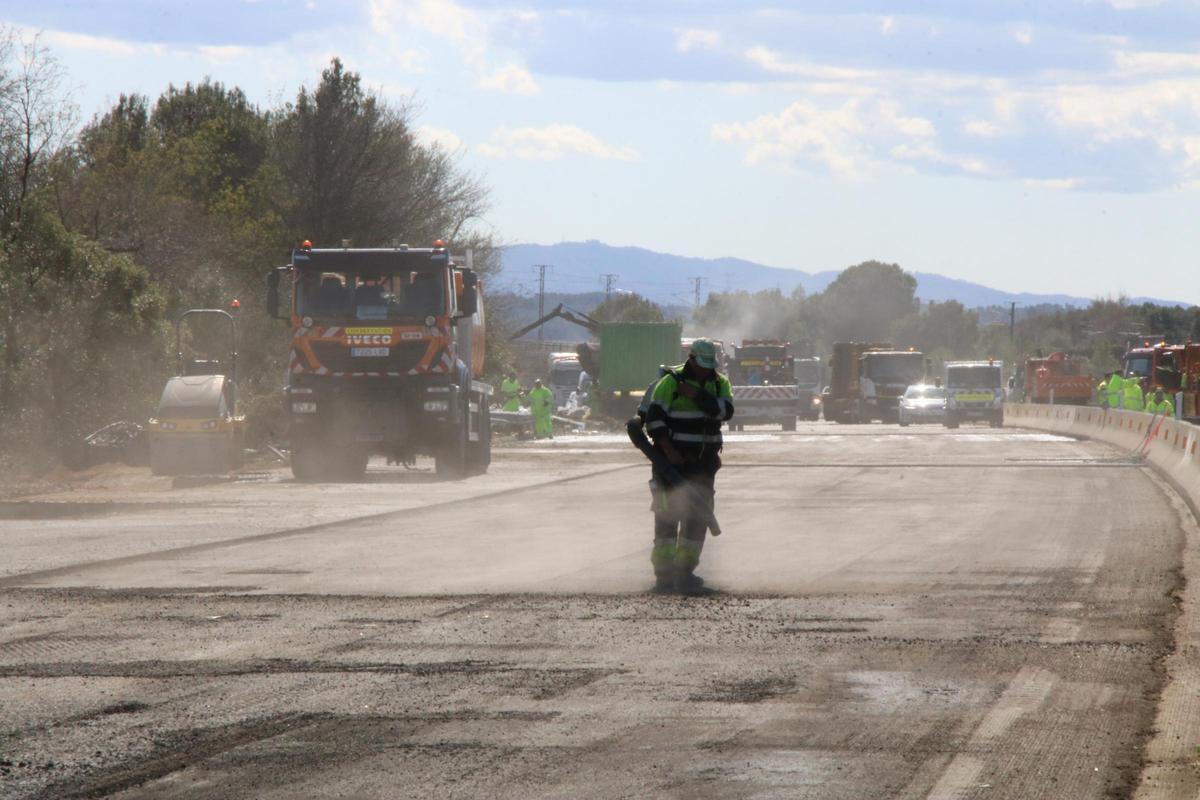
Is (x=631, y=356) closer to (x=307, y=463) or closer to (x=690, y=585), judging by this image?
(x=307, y=463)

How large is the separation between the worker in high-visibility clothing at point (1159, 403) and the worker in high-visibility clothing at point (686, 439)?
31.0 meters

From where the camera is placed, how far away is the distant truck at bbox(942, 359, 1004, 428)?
5594 centimetres

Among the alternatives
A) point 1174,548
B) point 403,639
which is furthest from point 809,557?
point 403,639

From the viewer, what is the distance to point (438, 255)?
24.2 meters

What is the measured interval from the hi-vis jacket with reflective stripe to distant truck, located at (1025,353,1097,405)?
2290 inches

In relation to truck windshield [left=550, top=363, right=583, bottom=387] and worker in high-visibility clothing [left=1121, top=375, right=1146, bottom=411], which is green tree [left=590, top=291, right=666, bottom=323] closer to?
truck windshield [left=550, top=363, right=583, bottom=387]

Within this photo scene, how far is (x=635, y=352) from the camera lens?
177ft

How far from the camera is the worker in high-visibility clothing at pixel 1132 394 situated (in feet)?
158

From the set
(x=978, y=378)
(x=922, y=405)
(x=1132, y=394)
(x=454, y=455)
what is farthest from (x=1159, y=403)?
(x=454, y=455)

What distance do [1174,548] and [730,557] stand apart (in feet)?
13.4

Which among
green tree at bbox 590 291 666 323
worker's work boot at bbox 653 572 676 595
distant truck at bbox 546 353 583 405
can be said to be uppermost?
green tree at bbox 590 291 666 323

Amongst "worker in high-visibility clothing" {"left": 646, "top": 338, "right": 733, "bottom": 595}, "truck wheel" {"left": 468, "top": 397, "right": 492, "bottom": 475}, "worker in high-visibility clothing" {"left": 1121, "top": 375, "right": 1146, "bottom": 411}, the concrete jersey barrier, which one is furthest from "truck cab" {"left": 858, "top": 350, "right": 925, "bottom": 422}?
"worker in high-visibility clothing" {"left": 646, "top": 338, "right": 733, "bottom": 595}

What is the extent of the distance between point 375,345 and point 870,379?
42.0 metres

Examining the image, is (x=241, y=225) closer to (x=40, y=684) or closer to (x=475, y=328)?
(x=475, y=328)
